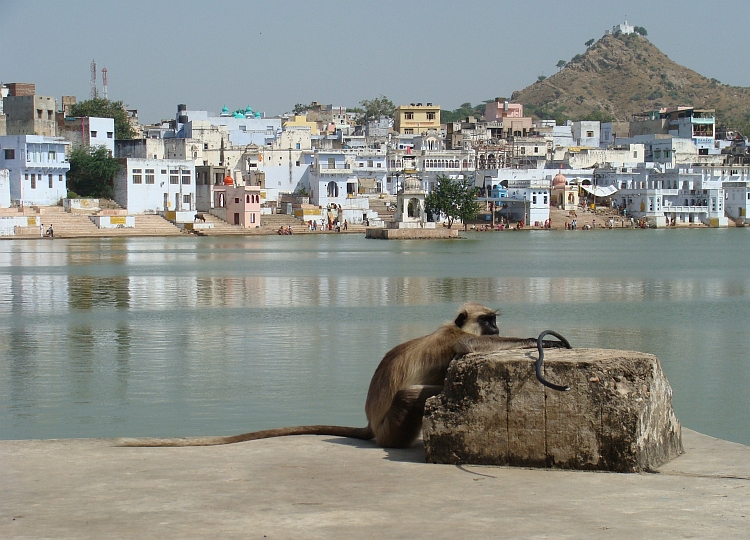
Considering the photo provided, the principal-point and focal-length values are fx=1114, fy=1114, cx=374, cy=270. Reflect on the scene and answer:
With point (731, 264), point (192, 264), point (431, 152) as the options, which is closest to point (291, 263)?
point (192, 264)

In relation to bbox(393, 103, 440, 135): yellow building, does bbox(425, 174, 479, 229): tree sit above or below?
below

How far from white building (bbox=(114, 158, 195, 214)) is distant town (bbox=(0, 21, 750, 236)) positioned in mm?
62

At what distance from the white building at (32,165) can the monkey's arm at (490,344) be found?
4906 cm

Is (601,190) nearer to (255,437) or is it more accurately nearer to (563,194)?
(563,194)

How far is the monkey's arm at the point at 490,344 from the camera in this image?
4707 mm

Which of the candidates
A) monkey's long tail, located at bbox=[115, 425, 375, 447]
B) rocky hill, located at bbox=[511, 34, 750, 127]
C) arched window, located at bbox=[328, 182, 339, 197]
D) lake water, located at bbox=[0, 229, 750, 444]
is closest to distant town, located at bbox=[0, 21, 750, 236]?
arched window, located at bbox=[328, 182, 339, 197]

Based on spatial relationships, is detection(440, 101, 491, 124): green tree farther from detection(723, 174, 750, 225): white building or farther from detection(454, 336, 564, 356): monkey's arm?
detection(454, 336, 564, 356): monkey's arm

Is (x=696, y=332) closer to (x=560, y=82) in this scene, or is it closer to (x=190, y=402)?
(x=190, y=402)

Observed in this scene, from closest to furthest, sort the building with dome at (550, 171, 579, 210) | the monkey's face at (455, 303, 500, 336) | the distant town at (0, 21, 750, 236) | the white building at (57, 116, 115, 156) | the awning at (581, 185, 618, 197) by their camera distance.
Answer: the monkey's face at (455, 303, 500, 336), the distant town at (0, 21, 750, 236), the white building at (57, 116, 115, 156), the building with dome at (550, 171, 579, 210), the awning at (581, 185, 618, 197)

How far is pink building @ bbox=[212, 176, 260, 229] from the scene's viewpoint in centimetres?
5497

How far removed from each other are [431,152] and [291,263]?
34.4m

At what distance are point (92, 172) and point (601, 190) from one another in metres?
30.2

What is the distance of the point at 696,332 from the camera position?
15055 mm

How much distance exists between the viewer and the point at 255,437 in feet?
18.0
